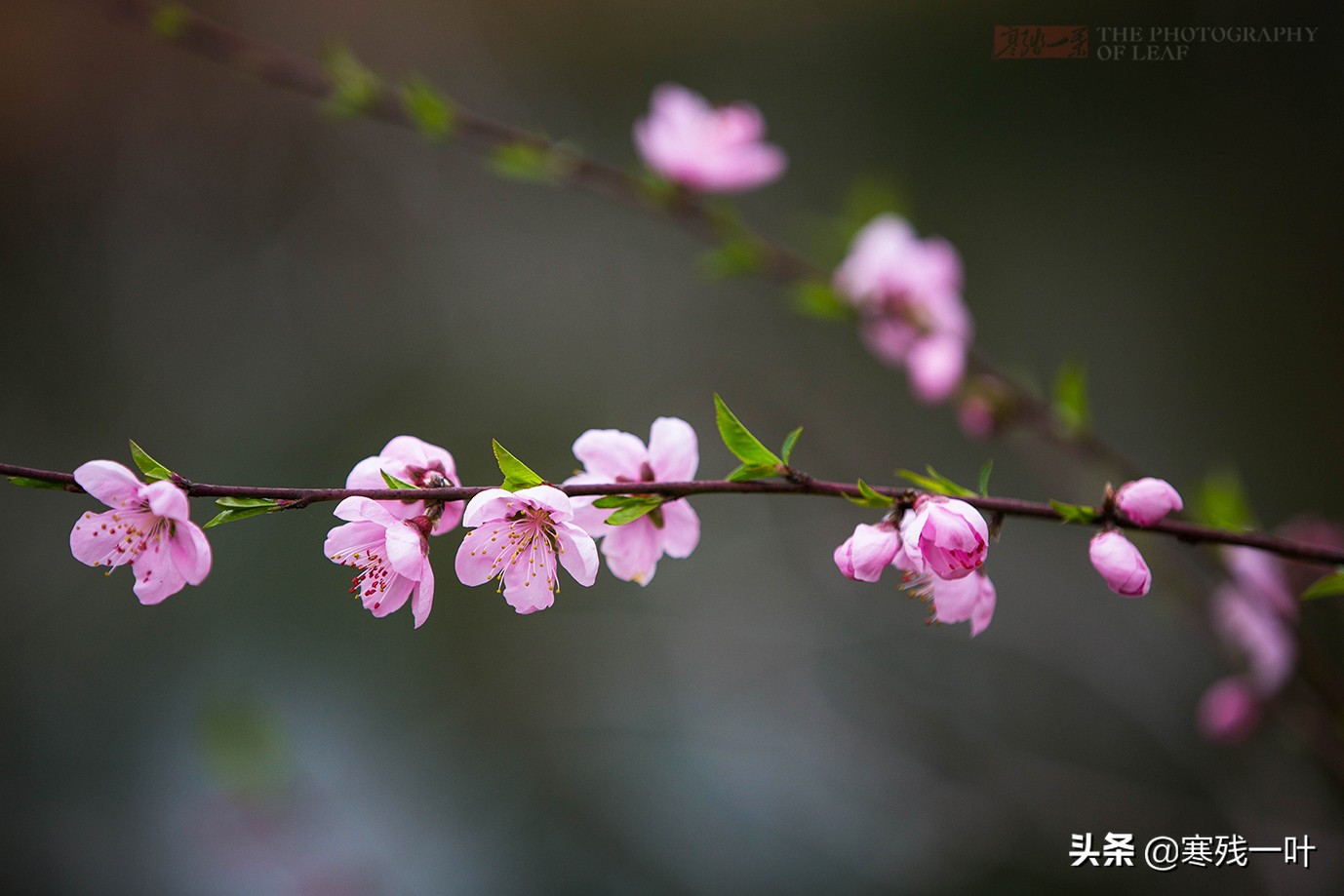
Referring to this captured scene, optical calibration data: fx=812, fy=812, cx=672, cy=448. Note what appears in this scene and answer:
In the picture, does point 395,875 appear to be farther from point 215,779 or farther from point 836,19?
point 836,19

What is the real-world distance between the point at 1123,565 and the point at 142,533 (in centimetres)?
59

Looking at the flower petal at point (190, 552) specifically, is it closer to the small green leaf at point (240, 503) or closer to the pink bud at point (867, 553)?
the small green leaf at point (240, 503)

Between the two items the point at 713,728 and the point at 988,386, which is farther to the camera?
the point at 713,728

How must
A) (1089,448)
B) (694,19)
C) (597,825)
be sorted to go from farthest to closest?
(694,19) < (597,825) < (1089,448)

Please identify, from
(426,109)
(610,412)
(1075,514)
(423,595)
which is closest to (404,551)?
(423,595)

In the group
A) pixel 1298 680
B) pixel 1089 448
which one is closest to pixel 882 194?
pixel 1089 448

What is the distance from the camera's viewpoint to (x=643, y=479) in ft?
1.79

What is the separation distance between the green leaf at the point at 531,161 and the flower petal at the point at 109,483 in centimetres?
56

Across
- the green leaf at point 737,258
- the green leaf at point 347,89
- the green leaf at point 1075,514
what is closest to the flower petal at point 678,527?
the green leaf at point 1075,514

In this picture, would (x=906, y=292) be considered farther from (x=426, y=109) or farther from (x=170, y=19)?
(x=170, y=19)

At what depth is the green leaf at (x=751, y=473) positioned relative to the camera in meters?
0.47

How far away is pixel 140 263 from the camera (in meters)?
1.85

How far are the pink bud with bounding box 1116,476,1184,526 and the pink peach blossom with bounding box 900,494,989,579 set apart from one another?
102 mm

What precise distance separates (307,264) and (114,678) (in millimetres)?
1005
